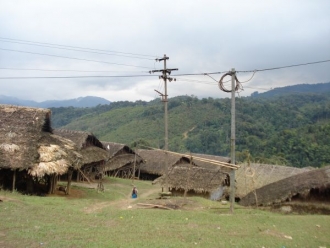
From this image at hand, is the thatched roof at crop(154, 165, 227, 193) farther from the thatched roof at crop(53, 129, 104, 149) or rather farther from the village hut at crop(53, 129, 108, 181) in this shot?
the thatched roof at crop(53, 129, 104, 149)

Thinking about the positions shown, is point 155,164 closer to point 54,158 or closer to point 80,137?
point 80,137

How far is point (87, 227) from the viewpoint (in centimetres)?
988

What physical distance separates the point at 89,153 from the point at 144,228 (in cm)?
1963

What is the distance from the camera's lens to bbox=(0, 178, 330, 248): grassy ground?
28.0ft

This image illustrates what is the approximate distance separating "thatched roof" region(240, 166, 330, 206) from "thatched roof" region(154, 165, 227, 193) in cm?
296

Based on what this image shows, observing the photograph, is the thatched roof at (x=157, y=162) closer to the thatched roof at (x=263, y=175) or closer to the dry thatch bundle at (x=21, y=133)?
the thatched roof at (x=263, y=175)

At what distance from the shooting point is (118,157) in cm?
3491

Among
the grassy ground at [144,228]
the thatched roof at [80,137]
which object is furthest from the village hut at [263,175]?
the thatched roof at [80,137]

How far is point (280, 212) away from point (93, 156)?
1757cm

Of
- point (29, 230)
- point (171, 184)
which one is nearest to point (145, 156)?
point (171, 184)

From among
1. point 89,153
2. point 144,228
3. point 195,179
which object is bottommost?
point 144,228

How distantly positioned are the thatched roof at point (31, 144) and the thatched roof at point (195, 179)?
7183 mm

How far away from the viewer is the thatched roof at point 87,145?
28188 mm

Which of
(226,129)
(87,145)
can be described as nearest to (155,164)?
(87,145)
